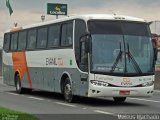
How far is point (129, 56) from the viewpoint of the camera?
1897cm

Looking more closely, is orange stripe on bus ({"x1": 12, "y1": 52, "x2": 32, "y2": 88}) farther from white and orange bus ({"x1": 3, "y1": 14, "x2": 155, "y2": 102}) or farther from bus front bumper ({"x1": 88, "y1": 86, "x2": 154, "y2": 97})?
bus front bumper ({"x1": 88, "y1": 86, "x2": 154, "y2": 97})

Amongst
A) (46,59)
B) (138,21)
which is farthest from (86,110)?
(46,59)

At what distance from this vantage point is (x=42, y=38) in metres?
24.0

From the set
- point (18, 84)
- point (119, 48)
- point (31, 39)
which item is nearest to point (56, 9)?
point (18, 84)

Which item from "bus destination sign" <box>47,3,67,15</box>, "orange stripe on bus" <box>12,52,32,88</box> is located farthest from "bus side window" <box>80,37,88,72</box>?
"bus destination sign" <box>47,3,67,15</box>

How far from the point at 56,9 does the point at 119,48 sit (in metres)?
63.0

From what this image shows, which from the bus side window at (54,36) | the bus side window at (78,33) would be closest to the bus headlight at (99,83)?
the bus side window at (78,33)

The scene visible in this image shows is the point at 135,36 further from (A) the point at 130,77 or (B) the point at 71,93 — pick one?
(B) the point at 71,93

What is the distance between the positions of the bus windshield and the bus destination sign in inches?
2389

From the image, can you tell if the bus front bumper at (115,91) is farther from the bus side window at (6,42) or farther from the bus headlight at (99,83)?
the bus side window at (6,42)

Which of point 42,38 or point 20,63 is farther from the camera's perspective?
point 20,63

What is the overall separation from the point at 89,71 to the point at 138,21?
2.71 meters

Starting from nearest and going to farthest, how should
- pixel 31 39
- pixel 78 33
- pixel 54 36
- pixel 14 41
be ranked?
pixel 78 33 → pixel 54 36 → pixel 31 39 → pixel 14 41

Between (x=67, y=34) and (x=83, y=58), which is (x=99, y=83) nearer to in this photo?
(x=83, y=58)
